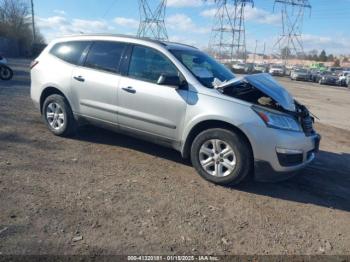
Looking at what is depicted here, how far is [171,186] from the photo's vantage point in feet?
15.6

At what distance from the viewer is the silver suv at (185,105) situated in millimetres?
4660

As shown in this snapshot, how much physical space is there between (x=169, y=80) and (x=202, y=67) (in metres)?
0.87

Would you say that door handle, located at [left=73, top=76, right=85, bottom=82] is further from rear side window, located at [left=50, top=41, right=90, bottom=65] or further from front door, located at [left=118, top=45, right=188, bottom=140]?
front door, located at [left=118, top=45, right=188, bottom=140]

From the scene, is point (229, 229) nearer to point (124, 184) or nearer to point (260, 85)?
point (124, 184)

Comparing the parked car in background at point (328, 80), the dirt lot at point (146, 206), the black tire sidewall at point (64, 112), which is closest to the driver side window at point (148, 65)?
the dirt lot at point (146, 206)

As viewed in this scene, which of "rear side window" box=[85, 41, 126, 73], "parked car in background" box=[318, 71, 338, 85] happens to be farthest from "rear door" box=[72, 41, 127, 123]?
"parked car in background" box=[318, 71, 338, 85]

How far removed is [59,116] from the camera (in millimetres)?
6461

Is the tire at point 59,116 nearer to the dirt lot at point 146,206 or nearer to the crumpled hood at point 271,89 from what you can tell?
the dirt lot at point 146,206

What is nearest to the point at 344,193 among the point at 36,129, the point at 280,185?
the point at 280,185

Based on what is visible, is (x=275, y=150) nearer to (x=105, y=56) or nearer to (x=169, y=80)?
(x=169, y=80)

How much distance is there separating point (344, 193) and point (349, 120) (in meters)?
8.19

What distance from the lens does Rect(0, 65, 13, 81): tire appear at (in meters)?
14.6

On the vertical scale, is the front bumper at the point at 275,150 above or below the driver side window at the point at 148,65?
below

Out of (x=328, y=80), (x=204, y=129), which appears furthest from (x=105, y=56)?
(x=328, y=80)
